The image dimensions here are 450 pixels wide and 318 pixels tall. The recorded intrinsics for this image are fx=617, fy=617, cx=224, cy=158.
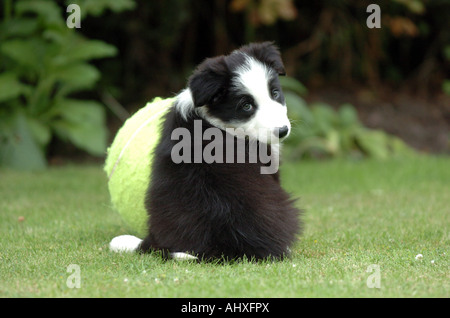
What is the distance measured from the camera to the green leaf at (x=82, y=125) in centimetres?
932

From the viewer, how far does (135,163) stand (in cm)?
491

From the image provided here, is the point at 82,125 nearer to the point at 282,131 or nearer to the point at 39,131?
the point at 39,131

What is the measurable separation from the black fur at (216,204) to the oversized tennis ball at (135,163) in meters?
0.50

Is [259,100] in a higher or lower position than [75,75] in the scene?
lower

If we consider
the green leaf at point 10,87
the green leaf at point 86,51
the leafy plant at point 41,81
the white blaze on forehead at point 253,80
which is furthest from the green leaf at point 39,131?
the white blaze on forehead at point 253,80

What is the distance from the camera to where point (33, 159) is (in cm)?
916

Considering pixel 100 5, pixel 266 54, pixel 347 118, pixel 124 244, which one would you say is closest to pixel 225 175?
pixel 266 54

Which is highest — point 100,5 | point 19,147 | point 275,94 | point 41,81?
point 100,5

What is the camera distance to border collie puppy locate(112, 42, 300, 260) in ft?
13.8

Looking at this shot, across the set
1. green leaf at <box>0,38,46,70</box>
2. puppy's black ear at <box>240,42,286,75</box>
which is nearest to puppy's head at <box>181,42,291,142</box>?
puppy's black ear at <box>240,42,286,75</box>

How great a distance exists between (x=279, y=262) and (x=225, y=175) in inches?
27.4

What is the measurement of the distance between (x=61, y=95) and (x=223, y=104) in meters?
5.97
